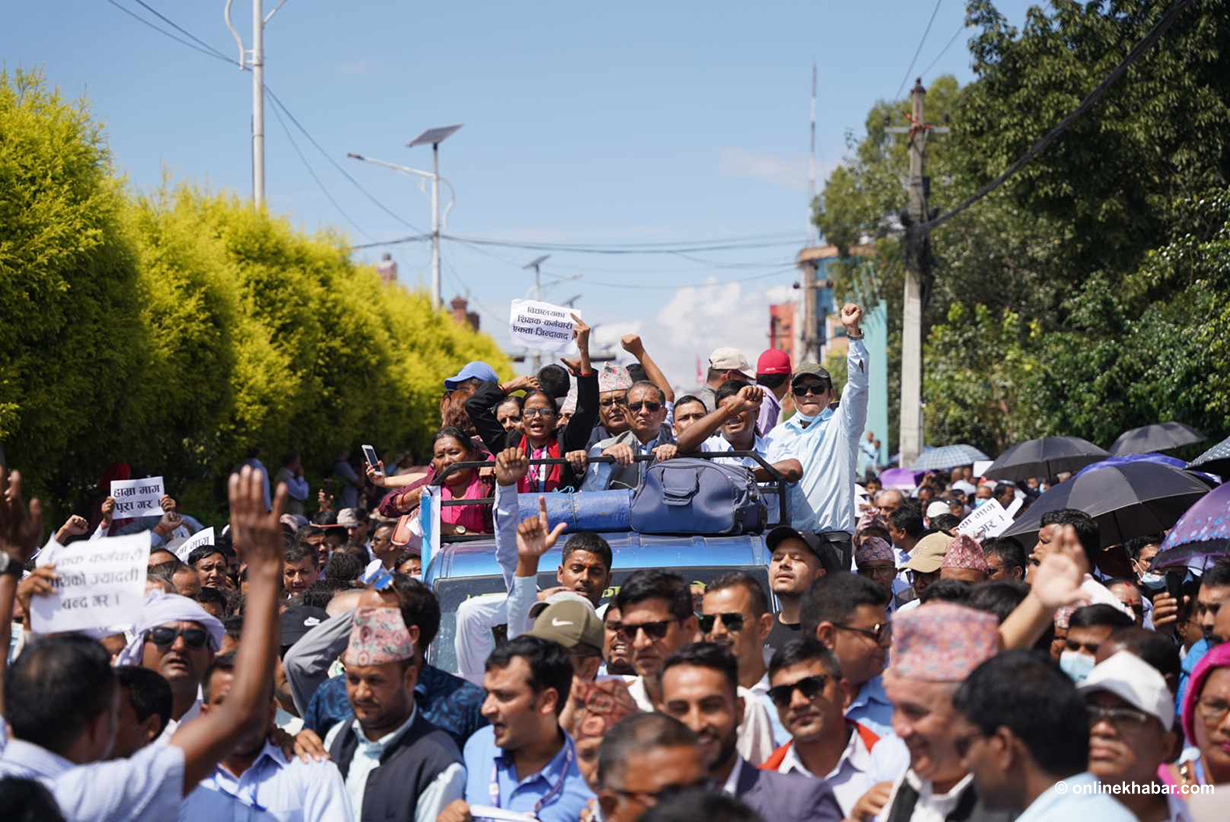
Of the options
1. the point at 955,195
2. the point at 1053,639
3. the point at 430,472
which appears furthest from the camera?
the point at 955,195

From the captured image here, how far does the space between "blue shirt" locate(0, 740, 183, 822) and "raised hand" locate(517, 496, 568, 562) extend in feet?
7.96

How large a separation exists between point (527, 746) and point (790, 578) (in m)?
1.91

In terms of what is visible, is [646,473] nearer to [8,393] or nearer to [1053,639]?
[1053,639]

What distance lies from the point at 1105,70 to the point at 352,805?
2268 centimetres

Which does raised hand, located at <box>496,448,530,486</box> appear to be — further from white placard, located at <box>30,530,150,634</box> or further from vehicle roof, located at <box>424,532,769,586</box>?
white placard, located at <box>30,530,150,634</box>

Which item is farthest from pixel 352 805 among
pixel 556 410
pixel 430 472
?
pixel 430 472

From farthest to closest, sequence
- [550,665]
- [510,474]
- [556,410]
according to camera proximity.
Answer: [556,410] → [510,474] → [550,665]

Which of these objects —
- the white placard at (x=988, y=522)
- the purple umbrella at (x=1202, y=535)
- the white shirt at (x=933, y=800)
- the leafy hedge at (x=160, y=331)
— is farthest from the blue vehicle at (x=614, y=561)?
the leafy hedge at (x=160, y=331)

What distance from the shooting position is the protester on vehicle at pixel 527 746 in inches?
187

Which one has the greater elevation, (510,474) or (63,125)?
(63,125)

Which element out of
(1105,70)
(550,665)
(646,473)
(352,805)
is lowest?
(352,805)

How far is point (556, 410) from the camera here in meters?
8.48

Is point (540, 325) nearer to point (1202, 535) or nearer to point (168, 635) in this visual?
point (1202, 535)

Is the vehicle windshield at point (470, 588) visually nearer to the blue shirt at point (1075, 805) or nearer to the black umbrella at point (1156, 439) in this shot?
the blue shirt at point (1075, 805)
